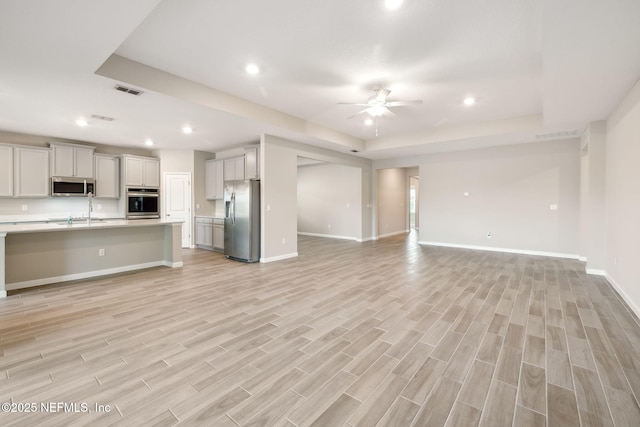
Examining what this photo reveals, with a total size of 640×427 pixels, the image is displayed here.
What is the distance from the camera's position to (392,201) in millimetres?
10648

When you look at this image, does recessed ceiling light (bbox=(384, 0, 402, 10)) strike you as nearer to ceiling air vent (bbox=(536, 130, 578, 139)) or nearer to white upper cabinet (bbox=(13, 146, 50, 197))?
ceiling air vent (bbox=(536, 130, 578, 139))

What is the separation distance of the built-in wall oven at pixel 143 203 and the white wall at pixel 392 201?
6919 millimetres

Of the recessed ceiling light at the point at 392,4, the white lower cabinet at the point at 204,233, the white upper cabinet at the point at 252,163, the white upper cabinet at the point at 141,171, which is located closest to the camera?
the recessed ceiling light at the point at 392,4

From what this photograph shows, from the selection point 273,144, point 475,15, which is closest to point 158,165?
point 273,144

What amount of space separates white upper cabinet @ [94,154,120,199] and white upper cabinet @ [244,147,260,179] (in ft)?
11.6

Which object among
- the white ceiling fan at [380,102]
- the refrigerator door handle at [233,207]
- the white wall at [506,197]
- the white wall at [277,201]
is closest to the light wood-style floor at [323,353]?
the white wall at [277,201]

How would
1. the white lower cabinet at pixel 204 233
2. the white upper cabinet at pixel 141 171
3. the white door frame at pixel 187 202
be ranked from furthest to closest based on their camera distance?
the white door frame at pixel 187 202
the white lower cabinet at pixel 204 233
the white upper cabinet at pixel 141 171

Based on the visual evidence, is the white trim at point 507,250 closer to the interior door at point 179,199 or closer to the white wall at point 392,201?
the white wall at point 392,201

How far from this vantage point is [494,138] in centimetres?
617

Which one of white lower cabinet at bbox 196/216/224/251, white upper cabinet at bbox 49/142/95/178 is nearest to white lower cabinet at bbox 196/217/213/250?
white lower cabinet at bbox 196/216/224/251

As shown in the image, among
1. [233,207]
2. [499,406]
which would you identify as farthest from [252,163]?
[499,406]

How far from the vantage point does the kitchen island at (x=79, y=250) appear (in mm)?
4055

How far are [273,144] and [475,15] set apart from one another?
167 inches

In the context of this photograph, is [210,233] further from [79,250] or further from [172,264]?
[79,250]
